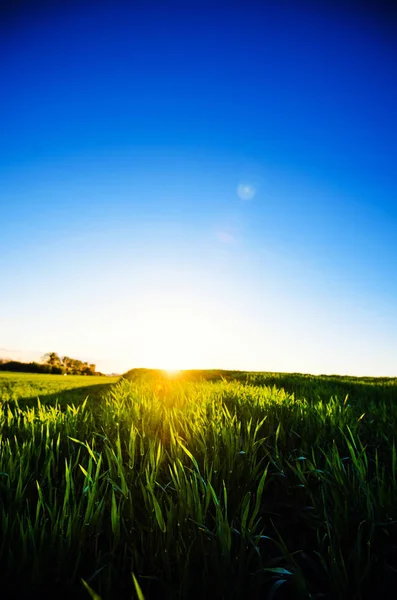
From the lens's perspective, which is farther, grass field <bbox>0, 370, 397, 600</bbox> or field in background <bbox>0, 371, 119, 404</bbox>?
field in background <bbox>0, 371, 119, 404</bbox>

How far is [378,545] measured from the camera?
1594 mm

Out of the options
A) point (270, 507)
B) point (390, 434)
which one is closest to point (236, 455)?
point (270, 507)

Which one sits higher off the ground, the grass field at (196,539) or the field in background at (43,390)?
the grass field at (196,539)

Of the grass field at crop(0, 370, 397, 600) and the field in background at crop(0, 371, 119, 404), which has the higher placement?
the grass field at crop(0, 370, 397, 600)

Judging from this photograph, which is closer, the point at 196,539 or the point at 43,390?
the point at 196,539

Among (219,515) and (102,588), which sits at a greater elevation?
(219,515)

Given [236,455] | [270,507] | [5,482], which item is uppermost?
[236,455]

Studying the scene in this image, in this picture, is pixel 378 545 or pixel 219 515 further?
pixel 378 545

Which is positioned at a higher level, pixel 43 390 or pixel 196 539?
pixel 196 539

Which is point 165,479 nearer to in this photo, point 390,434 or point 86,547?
point 86,547

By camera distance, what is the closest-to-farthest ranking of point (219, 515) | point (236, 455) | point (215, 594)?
point (215, 594) → point (219, 515) → point (236, 455)

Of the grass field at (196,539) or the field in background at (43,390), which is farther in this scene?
the field in background at (43,390)

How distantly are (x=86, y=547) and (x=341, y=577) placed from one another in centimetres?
114

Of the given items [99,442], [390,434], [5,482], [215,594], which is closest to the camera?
[215,594]
